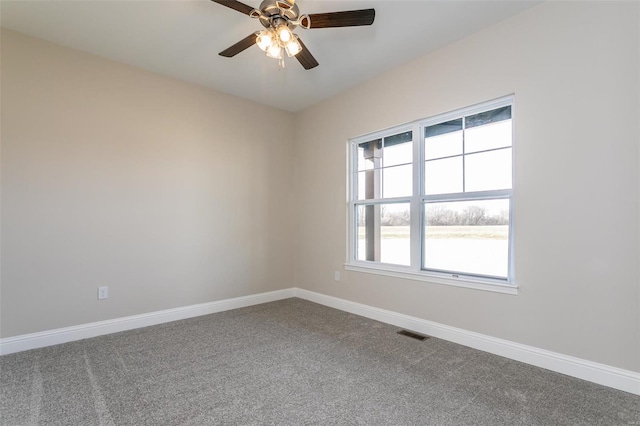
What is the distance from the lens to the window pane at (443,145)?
2.88m

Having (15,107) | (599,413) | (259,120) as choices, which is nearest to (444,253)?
(599,413)

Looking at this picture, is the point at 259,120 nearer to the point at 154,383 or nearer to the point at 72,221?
the point at 72,221

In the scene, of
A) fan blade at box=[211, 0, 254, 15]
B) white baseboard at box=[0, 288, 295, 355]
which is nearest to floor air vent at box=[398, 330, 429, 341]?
white baseboard at box=[0, 288, 295, 355]

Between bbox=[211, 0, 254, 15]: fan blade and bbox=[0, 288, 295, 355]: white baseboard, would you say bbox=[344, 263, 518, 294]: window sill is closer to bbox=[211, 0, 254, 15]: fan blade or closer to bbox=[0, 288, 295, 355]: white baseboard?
bbox=[0, 288, 295, 355]: white baseboard

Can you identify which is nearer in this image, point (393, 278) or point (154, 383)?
point (154, 383)

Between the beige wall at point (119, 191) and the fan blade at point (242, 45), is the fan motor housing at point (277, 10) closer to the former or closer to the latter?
the fan blade at point (242, 45)

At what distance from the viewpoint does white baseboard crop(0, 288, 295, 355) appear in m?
2.57

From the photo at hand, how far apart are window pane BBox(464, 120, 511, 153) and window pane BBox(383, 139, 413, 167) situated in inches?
23.4

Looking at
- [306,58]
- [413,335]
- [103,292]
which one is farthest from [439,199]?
[103,292]

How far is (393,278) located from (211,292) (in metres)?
2.21

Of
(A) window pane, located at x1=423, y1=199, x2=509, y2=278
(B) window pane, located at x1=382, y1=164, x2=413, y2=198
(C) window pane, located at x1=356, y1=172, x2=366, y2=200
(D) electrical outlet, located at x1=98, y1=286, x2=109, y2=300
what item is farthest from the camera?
(C) window pane, located at x1=356, y1=172, x2=366, y2=200

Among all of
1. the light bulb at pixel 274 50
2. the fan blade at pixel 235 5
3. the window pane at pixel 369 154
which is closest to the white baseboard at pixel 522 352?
the window pane at pixel 369 154

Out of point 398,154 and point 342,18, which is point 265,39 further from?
point 398,154

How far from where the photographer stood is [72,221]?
284 centimetres
